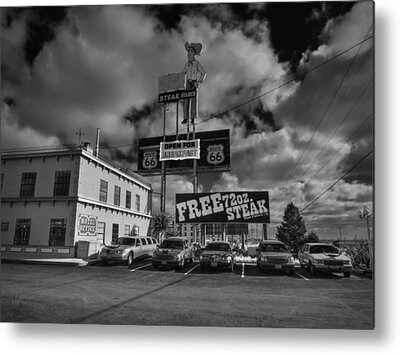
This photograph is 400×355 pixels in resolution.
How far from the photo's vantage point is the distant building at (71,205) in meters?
7.57

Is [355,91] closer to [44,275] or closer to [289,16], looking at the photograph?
[289,16]

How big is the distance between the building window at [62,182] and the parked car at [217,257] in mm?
4420

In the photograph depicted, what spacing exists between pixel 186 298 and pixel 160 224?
2.20 metres

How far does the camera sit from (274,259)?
7863mm

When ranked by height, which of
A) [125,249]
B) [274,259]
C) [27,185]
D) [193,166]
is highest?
[193,166]

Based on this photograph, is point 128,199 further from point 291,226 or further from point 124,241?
point 291,226

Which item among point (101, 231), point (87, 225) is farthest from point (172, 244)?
point (87, 225)

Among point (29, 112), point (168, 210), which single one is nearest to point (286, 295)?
point (168, 210)

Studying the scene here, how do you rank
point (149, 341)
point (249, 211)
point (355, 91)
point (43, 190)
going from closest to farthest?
point (149, 341), point (355, 91), point (249, 211), point (43, 190)

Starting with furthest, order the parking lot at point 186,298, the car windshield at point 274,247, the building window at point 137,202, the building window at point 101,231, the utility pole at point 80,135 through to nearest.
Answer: the building window at point 137,202, the building window at point 101,231, the car windshield at point 274,247, the utility pole at point 80,135, the parking lot at point 186,298

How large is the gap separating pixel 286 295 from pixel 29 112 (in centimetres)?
804

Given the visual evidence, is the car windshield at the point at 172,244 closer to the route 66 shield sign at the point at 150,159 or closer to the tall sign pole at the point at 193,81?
the tall sign pole at the point at 193,81

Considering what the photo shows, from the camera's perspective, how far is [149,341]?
565cm

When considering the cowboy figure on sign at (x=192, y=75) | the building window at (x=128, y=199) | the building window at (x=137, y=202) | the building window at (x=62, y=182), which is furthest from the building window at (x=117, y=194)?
the cowboy figure on sign at (x=192, y=75)
